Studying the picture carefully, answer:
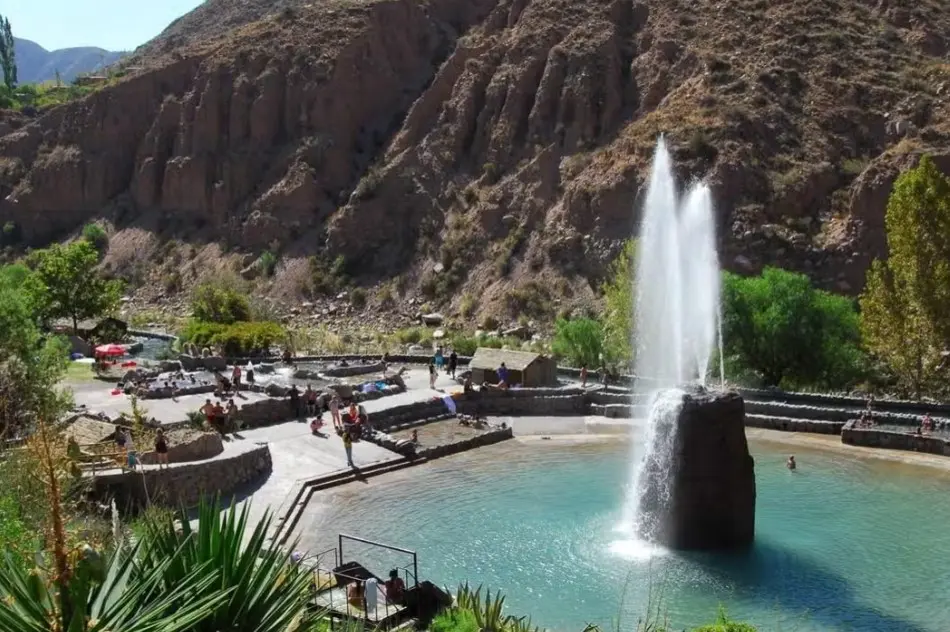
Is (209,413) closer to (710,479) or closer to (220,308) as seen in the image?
(710,479)

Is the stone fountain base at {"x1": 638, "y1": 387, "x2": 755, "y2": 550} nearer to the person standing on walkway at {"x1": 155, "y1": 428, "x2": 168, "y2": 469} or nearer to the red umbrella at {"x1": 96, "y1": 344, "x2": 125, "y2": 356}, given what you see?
the person standing on walkway at {"x1": 155, "y1": 428, "x2": 168, "y2": 469}

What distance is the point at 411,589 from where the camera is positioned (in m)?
14.3

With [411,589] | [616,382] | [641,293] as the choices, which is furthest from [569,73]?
[411,589]

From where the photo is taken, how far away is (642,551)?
17.5 m

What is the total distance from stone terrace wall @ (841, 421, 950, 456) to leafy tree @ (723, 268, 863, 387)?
23.2 ft

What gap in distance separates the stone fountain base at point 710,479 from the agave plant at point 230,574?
473 inches

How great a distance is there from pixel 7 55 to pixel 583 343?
9899 centimetres

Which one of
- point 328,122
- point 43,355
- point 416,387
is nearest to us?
point 43,355

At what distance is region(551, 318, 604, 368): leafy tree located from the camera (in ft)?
125

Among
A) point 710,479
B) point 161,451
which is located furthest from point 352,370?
point 710,479

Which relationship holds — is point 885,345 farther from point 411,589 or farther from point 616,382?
point 411,589

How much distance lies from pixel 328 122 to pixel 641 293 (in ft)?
134

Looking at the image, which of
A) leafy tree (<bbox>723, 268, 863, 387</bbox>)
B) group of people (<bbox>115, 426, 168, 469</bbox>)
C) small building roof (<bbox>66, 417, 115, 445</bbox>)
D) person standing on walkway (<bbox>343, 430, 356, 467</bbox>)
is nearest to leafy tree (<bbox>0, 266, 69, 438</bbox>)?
small building roof (<bbox>66, 417, 115, 445</bbox>)

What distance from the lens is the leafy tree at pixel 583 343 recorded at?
38000 mm
